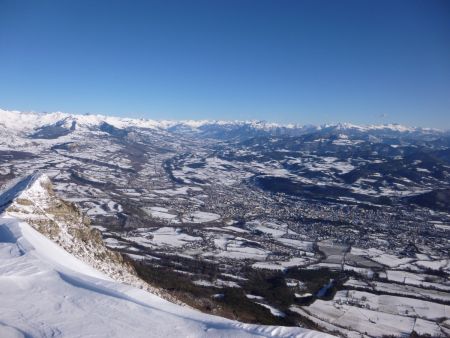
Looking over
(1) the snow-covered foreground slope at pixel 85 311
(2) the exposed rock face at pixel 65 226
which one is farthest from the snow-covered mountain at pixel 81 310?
(2) the exposed rock face at pixel 65 226

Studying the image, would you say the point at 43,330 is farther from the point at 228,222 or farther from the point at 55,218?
the point at 228,222

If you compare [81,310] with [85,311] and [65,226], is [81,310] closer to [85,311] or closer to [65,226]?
[85,311]

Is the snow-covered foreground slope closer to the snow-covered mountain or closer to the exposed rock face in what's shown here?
the snow-covered mountain

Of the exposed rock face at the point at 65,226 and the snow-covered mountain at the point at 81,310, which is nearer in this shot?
the snow-covered mountain at the point at 81,310

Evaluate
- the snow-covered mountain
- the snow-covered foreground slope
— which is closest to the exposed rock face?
the snow-covered mountain

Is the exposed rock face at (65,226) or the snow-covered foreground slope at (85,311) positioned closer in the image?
the snow-covered foreground slope at (85,311)

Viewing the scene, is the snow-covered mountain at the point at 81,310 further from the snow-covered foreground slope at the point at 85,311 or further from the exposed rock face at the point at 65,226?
the exposed rock face at the point at 65,226
